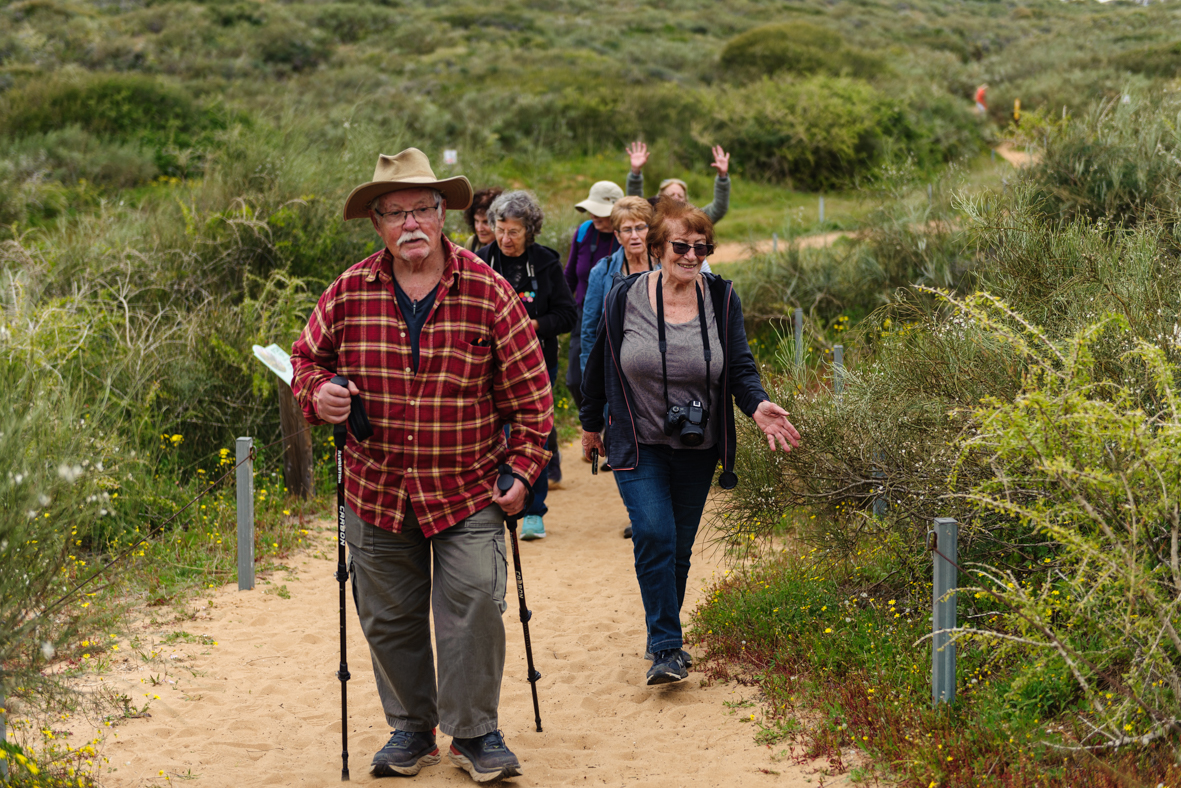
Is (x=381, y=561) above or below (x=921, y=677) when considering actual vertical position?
above

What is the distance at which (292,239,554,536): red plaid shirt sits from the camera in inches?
142

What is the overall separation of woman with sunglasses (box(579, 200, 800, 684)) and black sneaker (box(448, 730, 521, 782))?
2.94ft

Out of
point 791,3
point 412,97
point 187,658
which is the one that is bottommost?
point 187,658

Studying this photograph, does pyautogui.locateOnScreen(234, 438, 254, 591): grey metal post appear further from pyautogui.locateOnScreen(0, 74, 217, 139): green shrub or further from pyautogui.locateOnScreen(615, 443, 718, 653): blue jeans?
pyautogui.locateOnScreen(0, 74, 217, 139): green shrub

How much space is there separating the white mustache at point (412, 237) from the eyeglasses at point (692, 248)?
116cm

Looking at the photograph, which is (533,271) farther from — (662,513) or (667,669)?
(667,669)

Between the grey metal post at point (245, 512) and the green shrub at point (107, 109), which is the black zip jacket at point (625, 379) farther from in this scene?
the green shrub at point (107, 109)

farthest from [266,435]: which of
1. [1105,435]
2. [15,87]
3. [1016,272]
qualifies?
[15,87]

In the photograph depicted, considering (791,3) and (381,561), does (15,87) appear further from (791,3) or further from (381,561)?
(791,3)

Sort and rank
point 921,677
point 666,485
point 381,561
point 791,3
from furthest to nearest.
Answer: point 791,3 < point 666,485 < point 921,677 < point 381,561

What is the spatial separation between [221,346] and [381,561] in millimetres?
4798

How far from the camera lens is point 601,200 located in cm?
717

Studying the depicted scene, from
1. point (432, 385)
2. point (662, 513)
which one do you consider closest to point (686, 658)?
point (662, 513)

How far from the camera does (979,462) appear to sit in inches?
167
